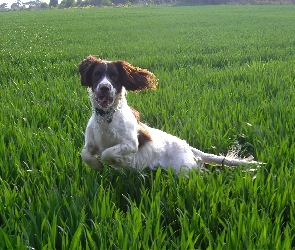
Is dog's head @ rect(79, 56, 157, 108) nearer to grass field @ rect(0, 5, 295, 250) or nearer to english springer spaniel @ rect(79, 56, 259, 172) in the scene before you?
english springer spaniel @ rect(79, 56, 259, 172)

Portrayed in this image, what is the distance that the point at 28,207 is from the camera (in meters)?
2.66

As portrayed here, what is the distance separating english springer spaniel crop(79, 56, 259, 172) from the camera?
319cm

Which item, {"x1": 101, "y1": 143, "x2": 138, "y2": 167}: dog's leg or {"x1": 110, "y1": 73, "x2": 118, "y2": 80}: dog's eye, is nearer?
{"x1": 101, "y1": 143, "x2": 138, "y2": 167}: dog's leg

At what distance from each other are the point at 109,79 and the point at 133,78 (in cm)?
28

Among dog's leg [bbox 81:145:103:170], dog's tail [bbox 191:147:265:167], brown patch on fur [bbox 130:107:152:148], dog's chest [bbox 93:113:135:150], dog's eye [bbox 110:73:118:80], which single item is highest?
dog's eye [bbox 110:73:118:80]

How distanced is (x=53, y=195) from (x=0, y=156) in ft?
3.83

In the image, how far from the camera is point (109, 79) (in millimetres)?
3266

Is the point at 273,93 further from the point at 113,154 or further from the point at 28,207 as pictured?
the point at 28,207

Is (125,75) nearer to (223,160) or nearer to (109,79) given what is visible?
(109,79)

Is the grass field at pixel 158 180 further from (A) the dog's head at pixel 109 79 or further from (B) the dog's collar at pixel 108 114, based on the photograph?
(A) the dog's head at pixel 109 79

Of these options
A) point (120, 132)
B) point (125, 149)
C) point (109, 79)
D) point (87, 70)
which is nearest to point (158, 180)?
point (125, 149)

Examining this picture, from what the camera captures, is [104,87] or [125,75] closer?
[104,87]

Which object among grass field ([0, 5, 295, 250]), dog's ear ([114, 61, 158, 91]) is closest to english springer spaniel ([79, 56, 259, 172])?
dog's ear ([114, 61, 158, 91])

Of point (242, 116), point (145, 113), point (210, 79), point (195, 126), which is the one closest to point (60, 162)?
point (195, 126)
